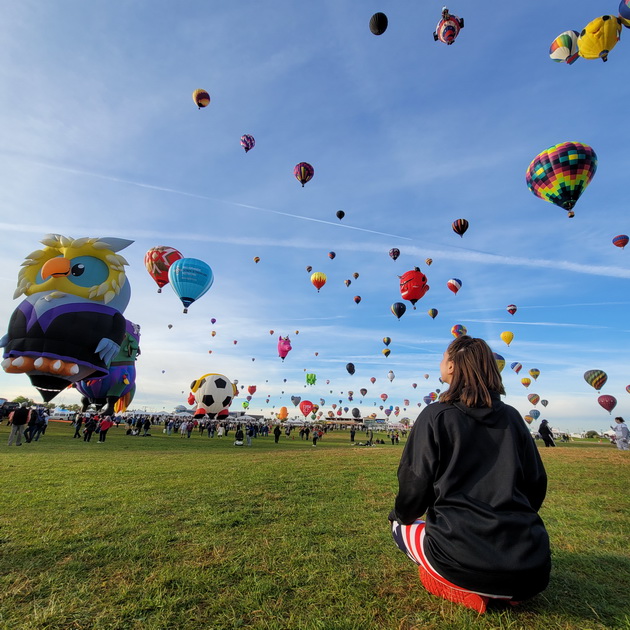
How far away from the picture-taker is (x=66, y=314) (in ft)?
48.5

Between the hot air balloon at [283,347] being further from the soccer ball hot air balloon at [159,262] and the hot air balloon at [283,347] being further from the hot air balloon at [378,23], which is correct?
the hot air balloon at [378,23]

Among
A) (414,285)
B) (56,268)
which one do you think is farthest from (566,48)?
(56,268)

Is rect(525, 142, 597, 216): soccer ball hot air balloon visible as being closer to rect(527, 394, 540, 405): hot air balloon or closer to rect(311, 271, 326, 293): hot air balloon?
rect(311, 271, 326, 293): hot air balloon

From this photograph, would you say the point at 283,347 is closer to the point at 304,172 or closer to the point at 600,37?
the point at 304,172

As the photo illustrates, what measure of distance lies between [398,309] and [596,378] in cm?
2582

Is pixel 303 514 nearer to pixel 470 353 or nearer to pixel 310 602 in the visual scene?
pixel 310 602

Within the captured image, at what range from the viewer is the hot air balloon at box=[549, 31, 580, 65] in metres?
15.4

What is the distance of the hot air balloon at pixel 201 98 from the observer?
24062 millimetres

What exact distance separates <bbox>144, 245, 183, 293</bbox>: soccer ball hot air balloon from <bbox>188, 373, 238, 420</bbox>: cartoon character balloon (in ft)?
27.9

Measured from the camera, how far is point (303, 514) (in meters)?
5.02

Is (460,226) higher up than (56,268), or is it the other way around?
(460,226)

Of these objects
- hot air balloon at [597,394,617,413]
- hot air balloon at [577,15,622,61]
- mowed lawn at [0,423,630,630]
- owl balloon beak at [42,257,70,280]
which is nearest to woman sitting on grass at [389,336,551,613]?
mowed lawn at [0,423,630,630]

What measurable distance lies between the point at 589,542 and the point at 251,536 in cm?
384

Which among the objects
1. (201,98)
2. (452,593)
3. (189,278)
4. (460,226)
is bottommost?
(452,593)
